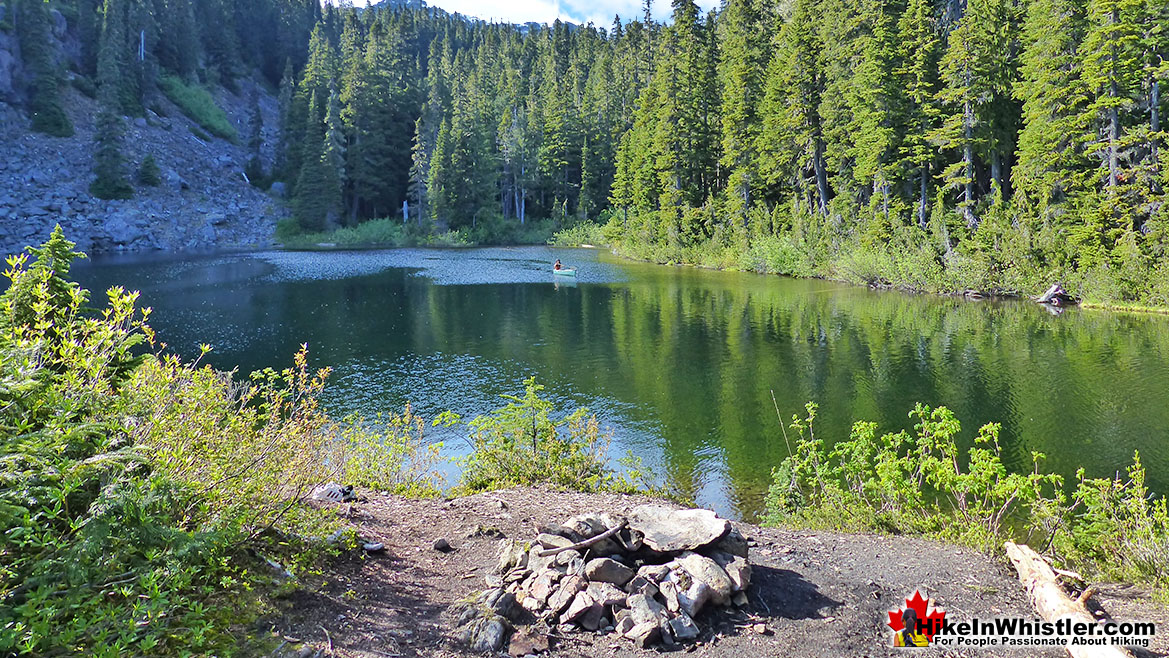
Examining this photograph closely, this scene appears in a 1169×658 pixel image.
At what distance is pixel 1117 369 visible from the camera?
1805 cm

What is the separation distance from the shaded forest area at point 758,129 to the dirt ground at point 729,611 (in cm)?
2645

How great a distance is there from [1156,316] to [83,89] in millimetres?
81645

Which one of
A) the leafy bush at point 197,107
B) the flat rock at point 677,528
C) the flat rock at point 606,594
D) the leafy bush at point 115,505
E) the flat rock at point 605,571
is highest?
the leafy bush at point 197,107

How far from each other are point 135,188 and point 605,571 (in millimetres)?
69599

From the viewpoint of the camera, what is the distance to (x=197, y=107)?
75.9 metres

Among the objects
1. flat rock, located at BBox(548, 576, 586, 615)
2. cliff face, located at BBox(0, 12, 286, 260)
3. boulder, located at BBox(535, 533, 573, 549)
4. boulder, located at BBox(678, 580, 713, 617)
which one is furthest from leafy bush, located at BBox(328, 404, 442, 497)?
Result: cliff face, located at BBox(0, 12, 286, 260)

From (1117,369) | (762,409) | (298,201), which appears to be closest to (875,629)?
(762,409)

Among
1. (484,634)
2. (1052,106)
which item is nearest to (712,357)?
(484,634)

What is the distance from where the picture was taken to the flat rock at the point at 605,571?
5.21 meters

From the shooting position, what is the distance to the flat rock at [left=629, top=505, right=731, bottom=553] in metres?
5.59

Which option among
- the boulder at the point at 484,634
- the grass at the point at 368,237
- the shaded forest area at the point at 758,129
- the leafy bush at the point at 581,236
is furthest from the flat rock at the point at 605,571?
the leafy bush at the point at 581,236

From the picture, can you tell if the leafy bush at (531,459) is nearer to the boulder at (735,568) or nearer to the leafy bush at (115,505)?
the boulder at (735,568)

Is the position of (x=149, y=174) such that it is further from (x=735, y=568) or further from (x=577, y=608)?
(x=735, y=568)

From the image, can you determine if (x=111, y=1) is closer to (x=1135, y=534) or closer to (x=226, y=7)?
(x=226, y=7)
